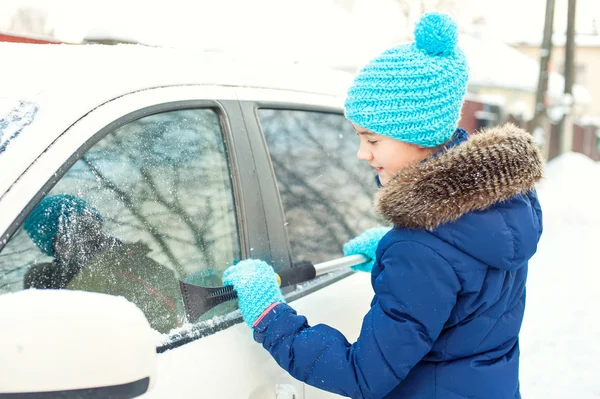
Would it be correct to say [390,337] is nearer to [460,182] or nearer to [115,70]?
[460,182]

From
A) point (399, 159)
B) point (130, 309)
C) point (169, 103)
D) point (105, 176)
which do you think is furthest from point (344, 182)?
point (130, 309)

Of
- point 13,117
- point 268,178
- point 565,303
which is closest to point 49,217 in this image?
point 13,117

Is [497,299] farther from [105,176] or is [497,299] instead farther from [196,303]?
[105,176]

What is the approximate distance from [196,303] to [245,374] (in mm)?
223

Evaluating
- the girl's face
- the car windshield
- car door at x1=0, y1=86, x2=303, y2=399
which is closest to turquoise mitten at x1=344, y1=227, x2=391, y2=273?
car door at x1=0, y1=86, x2=303, y2=399

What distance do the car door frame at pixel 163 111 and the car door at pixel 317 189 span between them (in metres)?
0.06

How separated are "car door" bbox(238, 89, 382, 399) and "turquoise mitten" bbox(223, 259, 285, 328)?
0.24m

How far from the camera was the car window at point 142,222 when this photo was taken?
1495 millimetres

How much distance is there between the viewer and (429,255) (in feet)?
5.18

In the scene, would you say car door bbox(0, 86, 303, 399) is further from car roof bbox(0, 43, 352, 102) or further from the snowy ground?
the snowy ground

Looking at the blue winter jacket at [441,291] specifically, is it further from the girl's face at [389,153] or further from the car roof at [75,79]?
the car roof at [75,79]

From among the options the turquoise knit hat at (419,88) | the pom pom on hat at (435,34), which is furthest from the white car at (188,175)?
the pom pom on hat at (435,34)

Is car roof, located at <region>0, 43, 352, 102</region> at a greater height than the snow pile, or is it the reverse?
car roof, located at <region>0, 43, 352, 102</region>

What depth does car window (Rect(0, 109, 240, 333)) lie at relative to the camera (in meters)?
1.50
